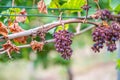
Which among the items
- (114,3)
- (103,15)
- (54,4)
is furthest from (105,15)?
(54,4)

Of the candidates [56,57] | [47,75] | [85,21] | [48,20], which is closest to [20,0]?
[48,20]

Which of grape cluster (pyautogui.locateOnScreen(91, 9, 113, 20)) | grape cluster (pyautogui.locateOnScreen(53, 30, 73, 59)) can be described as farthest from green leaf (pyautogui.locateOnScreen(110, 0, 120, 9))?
grape cluster (pyautogui.locateOnScreen(53, 30, 73, 59))

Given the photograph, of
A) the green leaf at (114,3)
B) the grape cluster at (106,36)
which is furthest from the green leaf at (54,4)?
the grape cluster at (106,36)

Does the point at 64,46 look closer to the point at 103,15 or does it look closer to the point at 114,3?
the point at 103,15

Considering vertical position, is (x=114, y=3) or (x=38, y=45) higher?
(x=114, y=3)

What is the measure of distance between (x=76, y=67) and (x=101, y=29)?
733 centimetres

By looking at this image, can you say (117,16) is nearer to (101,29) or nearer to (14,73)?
(101,29)

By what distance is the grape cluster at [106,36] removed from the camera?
122 centimetres

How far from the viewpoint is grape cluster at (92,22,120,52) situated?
122cm

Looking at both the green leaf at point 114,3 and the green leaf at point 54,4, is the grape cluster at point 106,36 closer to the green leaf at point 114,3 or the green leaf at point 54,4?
the green leaf at point 114,3

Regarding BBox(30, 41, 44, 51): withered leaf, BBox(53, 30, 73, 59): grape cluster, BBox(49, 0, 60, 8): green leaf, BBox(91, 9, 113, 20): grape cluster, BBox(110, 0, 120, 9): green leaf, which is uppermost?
BBox(110, 0, 120, 9): green leaf

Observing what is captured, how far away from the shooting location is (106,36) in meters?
1.22

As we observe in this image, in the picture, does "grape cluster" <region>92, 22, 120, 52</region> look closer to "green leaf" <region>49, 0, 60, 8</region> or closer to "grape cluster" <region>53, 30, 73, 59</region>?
"grape cluster" <region>53, 30, 73, 59</region>

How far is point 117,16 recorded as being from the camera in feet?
4.36
